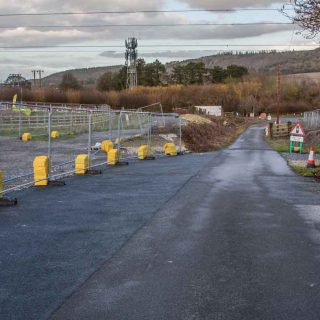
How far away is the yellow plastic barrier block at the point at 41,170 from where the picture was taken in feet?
41.7

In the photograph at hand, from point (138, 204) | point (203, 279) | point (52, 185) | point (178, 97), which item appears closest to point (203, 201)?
point (138, 204)

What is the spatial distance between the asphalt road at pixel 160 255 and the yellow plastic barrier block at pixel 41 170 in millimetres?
629

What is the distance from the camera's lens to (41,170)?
42.1ft

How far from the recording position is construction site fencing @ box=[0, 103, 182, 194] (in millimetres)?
15375

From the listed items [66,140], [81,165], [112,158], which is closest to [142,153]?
[112,158]

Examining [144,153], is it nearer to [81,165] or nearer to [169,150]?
[169,150]

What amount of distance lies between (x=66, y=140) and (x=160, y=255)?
936 inches

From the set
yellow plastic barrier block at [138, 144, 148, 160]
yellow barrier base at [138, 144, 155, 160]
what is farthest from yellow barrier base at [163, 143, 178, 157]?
yellow plastic barrier block at [138, 144, 148, 160]

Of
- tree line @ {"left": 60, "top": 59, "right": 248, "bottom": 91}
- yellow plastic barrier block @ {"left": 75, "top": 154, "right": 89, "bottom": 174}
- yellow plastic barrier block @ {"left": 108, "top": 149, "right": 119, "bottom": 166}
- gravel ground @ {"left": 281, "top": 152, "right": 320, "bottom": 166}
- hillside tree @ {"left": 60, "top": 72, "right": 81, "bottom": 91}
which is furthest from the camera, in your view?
tree line @ {"left": 60, "top": 59, "right": 248, "bottom": 91}

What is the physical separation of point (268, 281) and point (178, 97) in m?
131

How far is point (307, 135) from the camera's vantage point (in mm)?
40812

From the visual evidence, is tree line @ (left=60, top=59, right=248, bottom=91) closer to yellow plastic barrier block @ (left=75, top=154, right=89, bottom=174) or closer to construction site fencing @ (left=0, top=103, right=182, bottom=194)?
construction site fencing @ (left=0, top=103, right=182, bottom=194)

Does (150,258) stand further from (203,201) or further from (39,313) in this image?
(203,201)

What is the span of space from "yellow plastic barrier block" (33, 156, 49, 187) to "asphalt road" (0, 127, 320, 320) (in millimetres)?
629
